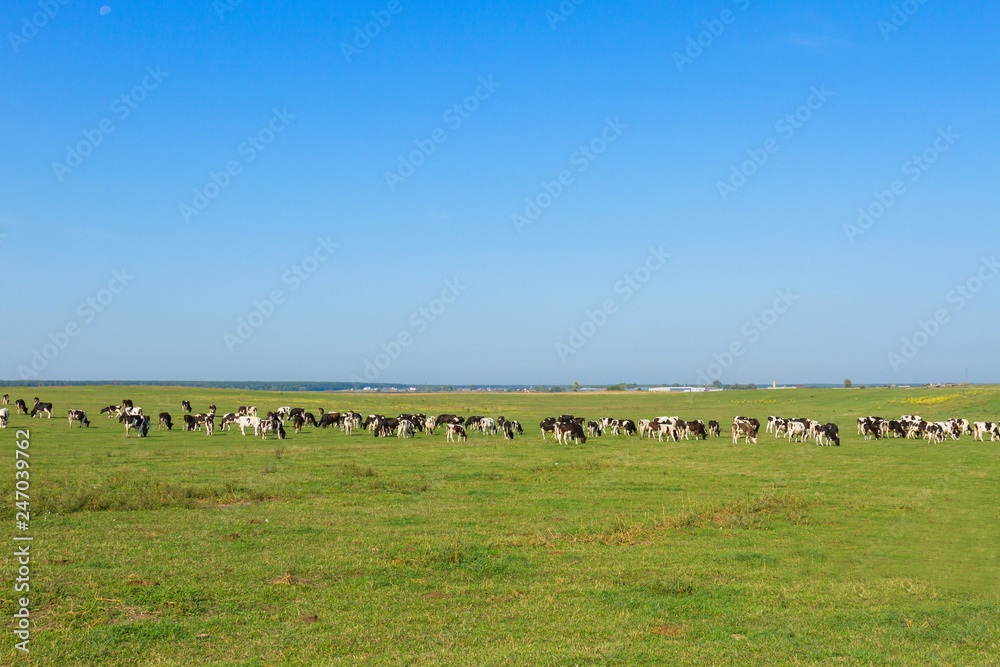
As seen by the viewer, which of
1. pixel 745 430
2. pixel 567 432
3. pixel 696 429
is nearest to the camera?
pixel 567 432

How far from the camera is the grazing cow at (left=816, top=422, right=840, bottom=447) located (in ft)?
129

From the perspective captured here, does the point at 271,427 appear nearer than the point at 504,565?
No

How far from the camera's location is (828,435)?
40.0m

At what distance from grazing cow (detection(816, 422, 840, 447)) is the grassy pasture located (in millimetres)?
12618

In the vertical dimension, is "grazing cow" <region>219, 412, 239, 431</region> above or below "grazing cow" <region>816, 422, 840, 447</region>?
below

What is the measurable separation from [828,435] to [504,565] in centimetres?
3239

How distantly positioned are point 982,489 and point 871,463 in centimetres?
743

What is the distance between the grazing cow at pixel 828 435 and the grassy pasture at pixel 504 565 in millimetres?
12618

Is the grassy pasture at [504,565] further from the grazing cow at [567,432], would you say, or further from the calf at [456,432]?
the calf at [456,432]

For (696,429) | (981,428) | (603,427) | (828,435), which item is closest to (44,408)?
(603,427)

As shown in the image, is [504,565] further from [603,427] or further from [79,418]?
[79,418]

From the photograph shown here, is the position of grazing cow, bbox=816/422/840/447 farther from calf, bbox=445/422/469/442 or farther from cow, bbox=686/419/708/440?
calf, bbox=445/422/469/442

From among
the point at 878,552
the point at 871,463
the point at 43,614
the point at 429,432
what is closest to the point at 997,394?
the point at 871,463

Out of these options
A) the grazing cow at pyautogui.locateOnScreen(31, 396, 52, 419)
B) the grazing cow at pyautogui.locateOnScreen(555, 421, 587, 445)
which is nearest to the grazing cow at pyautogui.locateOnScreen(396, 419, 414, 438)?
the grazing cow at pyautogui.locateOnScreen(555, 421, 587, 445)
